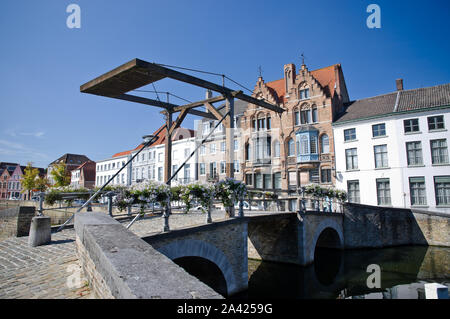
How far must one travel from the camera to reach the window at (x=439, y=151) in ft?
67.2

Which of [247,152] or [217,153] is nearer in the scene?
[247,152]

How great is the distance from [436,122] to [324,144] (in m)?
8.63

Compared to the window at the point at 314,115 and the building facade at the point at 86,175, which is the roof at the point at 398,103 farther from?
the building facade at the point at 86,175

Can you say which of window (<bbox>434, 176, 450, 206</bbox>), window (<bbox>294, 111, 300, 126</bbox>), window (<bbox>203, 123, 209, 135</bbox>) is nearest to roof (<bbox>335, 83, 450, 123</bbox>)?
window (<bbox>294, 111, 300, 126</bbox>)

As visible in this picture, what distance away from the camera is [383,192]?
73.4 feet

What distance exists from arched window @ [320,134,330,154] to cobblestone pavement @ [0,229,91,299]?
2279 cm

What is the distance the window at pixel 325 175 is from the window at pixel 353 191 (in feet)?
5.71

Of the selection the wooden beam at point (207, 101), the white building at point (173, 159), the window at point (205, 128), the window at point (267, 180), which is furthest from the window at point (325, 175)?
the wooden beam at point (207, 101)

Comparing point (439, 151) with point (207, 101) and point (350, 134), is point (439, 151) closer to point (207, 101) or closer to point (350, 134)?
point (350, 134)

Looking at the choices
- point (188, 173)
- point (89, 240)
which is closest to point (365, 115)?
point (188, 173)

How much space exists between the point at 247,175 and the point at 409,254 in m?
16.0

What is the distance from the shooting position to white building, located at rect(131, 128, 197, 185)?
3309 centimetres

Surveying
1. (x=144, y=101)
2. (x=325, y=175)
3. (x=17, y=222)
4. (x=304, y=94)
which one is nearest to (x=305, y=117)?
(x=304, y=94)
